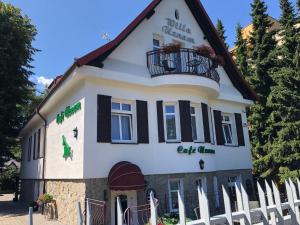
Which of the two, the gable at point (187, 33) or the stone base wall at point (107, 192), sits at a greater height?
the gable at point (187, 33)

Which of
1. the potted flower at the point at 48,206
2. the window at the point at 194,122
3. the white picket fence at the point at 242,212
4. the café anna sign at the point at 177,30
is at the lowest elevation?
the potted flower at the point at 48,206

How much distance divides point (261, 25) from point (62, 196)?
17.9m

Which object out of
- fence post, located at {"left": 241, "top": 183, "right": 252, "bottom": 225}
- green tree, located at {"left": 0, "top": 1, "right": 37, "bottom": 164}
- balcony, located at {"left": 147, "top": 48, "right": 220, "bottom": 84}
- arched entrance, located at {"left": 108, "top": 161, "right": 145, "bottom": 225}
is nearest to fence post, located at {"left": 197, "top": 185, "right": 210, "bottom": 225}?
fence post, located at {"left": 241, "top": 183, "right": 252, "bottom": 225}

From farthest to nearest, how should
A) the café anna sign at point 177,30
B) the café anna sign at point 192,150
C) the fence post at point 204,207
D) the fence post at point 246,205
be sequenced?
the café anna sign at point 177,30 → the café anna sign at point 192,150 → the fence post at point 246,205 → the fence post at point 204,207

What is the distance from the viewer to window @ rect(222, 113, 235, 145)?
16.7 metres

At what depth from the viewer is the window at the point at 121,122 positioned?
1175 cm

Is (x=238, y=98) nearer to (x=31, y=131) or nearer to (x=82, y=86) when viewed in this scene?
(x=82, y=86)

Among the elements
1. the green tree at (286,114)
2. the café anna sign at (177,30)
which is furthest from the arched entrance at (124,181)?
the green tree at (286,114)

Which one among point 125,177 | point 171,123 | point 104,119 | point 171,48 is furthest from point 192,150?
point 171,48

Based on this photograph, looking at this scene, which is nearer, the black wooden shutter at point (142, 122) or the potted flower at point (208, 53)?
the black wooden shutter at point (142, 122)

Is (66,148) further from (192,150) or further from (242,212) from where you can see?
(242,212)

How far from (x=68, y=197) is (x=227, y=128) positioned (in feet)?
31.7

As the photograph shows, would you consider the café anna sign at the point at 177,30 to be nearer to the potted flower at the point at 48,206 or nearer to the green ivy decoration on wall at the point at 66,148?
the green ivy decoration on wall at the point at 66,148

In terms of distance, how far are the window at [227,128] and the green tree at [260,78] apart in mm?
3908
